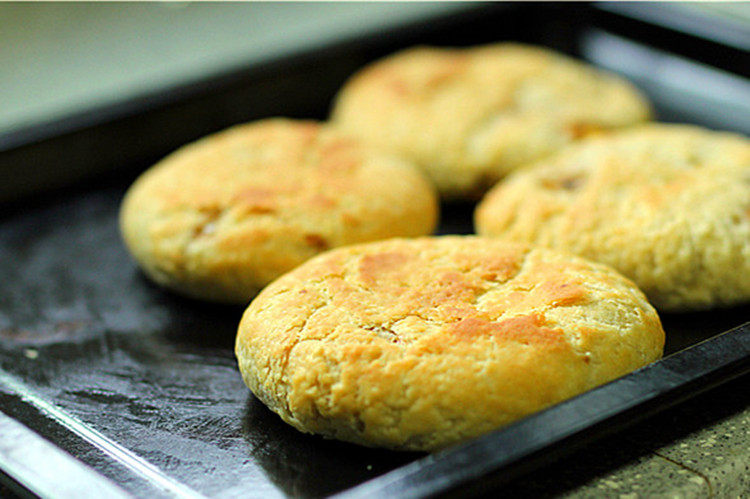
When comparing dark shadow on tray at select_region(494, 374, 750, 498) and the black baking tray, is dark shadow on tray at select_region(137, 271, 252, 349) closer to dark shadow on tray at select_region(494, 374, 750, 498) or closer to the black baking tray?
the black baking tray

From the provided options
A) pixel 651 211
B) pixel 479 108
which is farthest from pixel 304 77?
pixel 651 211

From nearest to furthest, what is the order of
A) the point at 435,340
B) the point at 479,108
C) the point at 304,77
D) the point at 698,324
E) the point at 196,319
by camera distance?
the point at 435,340 < the point at 698,324 < the point at 196,319 < the point at 479,108 < the point at 304,77

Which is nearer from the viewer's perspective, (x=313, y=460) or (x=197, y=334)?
(x=313, y=460)

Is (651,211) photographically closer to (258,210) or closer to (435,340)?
(435,340)

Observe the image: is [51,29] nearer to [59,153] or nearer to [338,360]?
[59,153]

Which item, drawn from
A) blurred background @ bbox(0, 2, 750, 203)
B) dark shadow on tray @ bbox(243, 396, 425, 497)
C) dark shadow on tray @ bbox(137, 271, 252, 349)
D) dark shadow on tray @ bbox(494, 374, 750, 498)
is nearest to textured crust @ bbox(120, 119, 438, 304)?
dark shadow on tray @ bbox(137, 271, 252, 349)

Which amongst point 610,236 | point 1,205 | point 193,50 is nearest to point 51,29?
point 193,50
